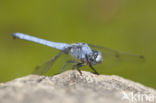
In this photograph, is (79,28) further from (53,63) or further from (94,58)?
(94,58)

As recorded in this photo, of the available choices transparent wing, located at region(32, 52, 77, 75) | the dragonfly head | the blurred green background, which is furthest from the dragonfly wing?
the blurred green background

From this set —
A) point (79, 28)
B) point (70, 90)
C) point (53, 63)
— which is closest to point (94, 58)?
point (53, 63)

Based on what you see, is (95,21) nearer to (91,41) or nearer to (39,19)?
(91,41)

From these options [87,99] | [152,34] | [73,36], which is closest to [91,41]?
[73,36]
